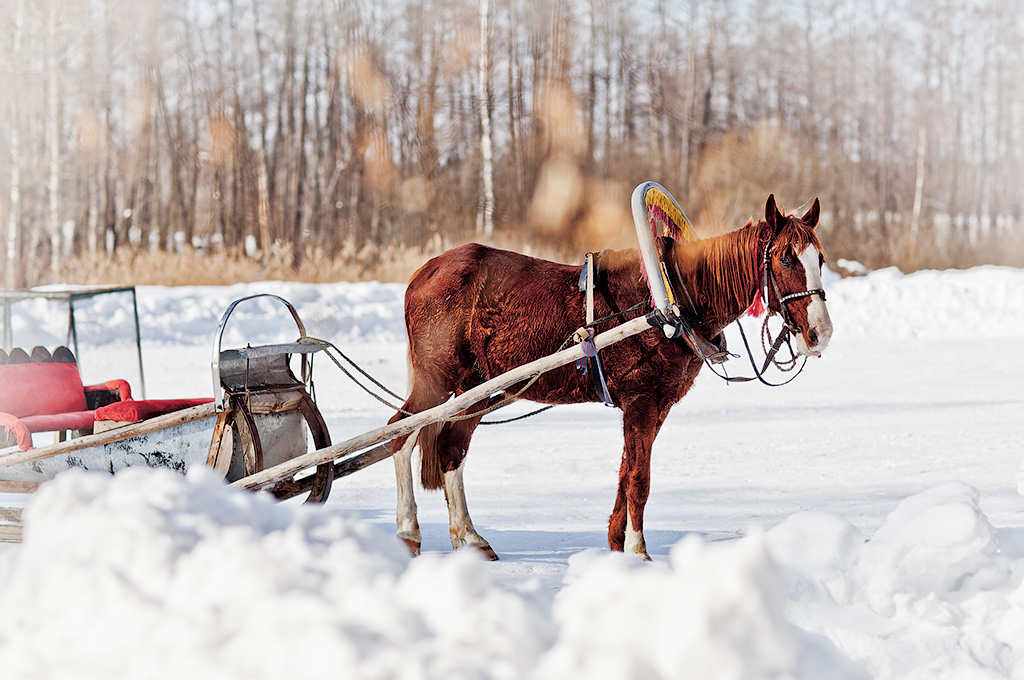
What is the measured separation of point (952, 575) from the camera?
2.69 meters

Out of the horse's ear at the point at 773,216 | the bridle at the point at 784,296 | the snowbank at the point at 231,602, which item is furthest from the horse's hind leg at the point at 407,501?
the snowbank at the point at 231,602

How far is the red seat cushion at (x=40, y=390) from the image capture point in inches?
179

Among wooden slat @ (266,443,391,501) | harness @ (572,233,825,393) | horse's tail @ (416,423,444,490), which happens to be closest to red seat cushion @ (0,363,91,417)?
wooden slat @ (266,443,391,501)

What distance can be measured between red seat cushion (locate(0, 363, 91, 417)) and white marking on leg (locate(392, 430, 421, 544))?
183 centimetres

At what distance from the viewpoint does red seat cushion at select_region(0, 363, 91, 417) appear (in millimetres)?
4547

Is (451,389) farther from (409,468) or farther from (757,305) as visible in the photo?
(757,305)

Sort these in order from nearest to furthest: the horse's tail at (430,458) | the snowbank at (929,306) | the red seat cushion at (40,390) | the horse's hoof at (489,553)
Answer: the horse's hoof at (489,553) < the horse's tail at (430,458) < the red seat cushion at (40,390) < the snowbank at (929,306)

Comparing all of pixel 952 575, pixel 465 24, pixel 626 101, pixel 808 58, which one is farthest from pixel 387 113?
pixel 952 575

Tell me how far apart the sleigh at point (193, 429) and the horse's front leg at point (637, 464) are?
1429mm

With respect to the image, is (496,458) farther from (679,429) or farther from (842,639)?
(842,639)

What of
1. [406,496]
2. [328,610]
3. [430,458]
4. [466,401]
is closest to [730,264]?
[466,401]

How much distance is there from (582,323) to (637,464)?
2.21 ft

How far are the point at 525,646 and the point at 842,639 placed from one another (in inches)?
51.6

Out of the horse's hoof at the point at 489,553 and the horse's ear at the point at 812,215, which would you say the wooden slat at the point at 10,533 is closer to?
the horse's hoof at the point at 489,553
